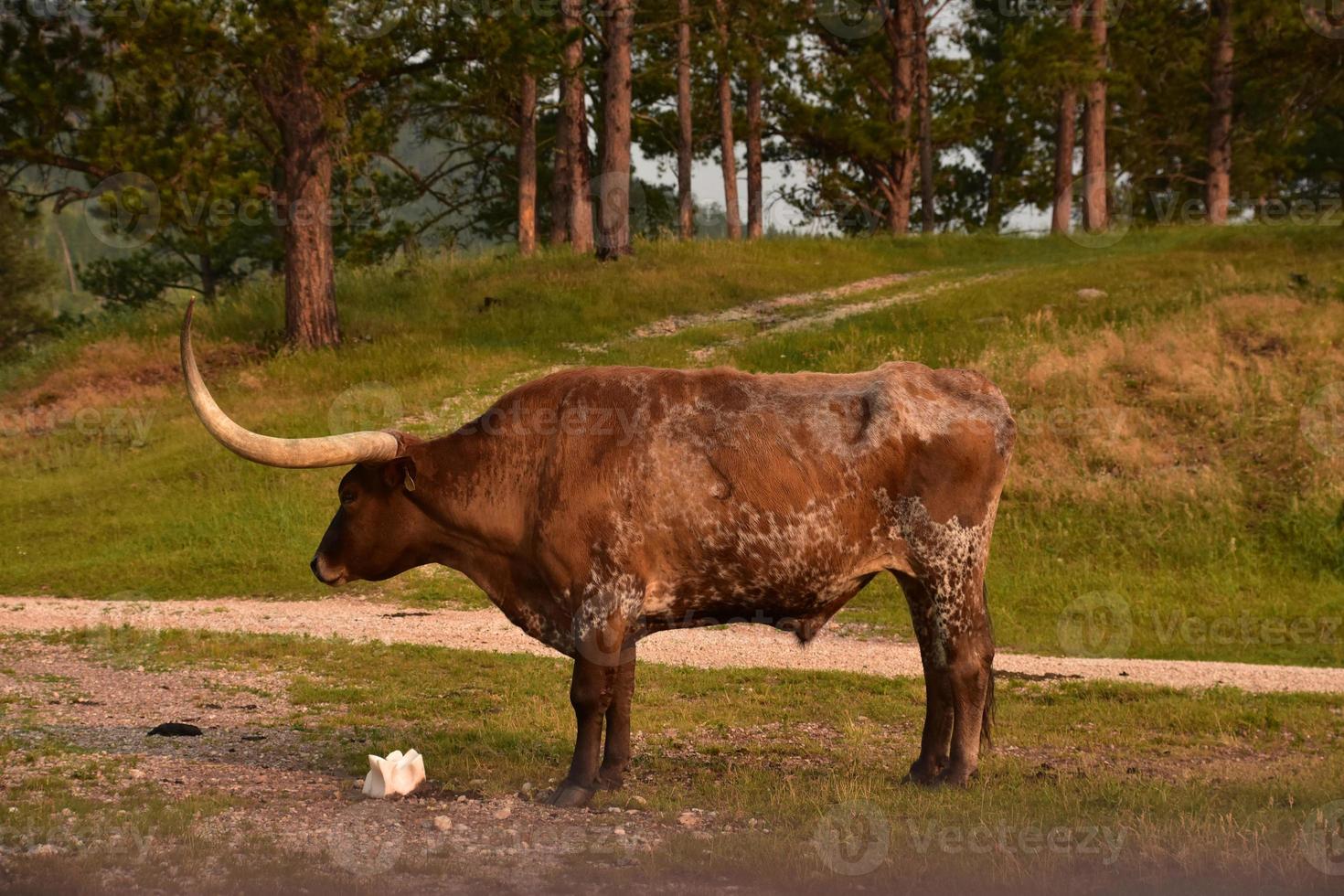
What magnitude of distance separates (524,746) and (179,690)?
3.73m

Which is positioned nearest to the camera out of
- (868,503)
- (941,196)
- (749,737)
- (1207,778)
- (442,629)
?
(868,503)

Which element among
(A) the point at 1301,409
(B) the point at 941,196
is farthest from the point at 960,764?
(B) the point at 941,196

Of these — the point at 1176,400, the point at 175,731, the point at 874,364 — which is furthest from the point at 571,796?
the point at 874,364

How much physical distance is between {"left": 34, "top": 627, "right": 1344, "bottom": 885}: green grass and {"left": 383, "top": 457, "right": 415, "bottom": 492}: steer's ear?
6.17ft

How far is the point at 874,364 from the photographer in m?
23.4

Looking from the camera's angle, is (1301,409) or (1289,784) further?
(1301,409)

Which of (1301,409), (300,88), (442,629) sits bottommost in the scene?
(442,629)

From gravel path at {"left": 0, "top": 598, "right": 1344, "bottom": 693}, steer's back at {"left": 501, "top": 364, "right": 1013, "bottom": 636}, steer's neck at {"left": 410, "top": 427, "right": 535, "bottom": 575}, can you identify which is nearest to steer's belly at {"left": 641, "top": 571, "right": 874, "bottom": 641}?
steer's back at {"left": 501, "top": 364, "right": 1013, "bottom": 636}

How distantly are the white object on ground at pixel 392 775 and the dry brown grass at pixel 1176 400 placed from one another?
13213mm

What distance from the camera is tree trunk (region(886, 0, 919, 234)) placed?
4259 centimetres

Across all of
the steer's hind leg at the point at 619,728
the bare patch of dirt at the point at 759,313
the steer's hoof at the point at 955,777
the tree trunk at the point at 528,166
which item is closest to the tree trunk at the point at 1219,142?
the bare patch of dirt at the point at 759,313

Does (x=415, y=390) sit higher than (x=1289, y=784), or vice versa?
(x=415, y=390)

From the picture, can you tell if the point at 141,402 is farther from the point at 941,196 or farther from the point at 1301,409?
the point at 941,196

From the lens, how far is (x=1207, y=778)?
896 centimetres
